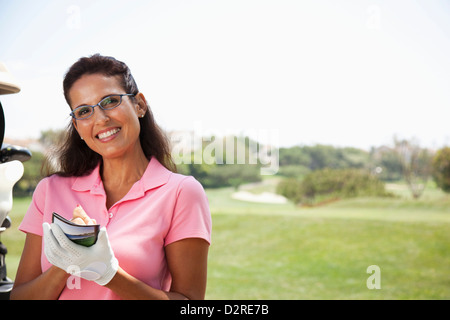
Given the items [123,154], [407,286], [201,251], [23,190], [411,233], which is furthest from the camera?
[23,190]

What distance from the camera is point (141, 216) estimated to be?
112 centimetres

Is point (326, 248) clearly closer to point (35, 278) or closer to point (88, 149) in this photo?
point (88, 149)

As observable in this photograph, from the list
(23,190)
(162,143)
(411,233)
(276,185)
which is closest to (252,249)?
(276,185)

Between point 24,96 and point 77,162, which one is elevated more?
point 24,96

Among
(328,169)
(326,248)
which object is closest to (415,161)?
(328,169)

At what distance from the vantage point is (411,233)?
6824 millimetres

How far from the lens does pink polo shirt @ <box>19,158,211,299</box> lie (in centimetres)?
109

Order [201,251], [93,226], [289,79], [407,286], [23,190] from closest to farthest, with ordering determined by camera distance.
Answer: [93,226], [201,251], [407,286], [23,190], [289,79]

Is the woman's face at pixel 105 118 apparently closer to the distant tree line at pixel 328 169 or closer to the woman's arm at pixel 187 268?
the woman's arm at pixel 187 268

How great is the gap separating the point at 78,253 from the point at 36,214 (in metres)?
0.31

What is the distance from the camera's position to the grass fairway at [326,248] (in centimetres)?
591

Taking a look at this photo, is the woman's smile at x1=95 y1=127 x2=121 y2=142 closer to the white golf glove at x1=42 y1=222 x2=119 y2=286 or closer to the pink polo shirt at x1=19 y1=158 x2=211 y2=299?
the pink polo shirt at x1=19 y1=158 x2=211 y2=299

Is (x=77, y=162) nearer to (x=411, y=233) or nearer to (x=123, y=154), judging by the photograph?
(x=123, y=154)

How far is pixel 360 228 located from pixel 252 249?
157cm
